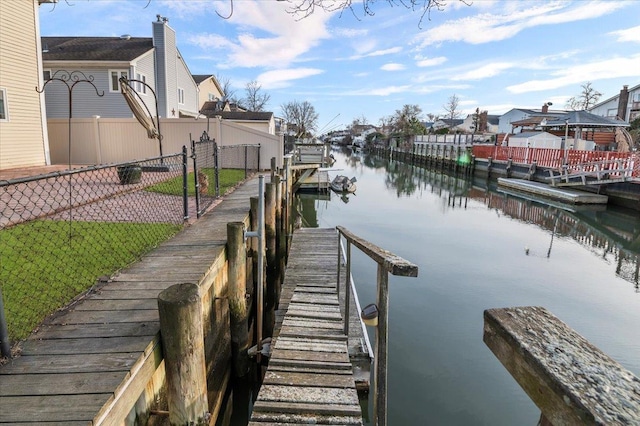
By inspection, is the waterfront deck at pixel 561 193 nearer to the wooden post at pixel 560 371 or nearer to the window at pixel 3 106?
the wooden post at pixel 560 371

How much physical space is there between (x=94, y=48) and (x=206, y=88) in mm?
13092

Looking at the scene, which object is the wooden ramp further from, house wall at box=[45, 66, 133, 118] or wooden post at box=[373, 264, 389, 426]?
house wall at box=[45, 66, 133, 118]

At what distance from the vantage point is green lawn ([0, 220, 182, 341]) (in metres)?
3.32

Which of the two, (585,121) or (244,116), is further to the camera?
(244,116)

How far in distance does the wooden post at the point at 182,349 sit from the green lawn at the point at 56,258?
117 cm

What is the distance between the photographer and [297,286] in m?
6.43

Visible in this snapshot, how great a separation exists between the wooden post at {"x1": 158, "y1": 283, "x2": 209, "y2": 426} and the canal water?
9.04 ft

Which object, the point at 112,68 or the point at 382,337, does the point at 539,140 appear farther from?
the point at 382,337

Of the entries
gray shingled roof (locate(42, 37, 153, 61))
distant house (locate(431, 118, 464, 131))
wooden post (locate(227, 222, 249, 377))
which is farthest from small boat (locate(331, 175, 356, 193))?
distant house (locate(431, 118, 464, 131))

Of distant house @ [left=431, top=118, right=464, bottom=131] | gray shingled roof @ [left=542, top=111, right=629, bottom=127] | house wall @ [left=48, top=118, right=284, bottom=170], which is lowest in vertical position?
house wall @ [left=48, top=118, right=284, bottom=170]

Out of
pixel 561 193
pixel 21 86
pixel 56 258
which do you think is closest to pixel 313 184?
pixel 561 193

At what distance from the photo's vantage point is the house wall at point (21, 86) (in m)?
11.9

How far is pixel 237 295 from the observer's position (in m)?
4.86

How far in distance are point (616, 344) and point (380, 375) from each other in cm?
554
